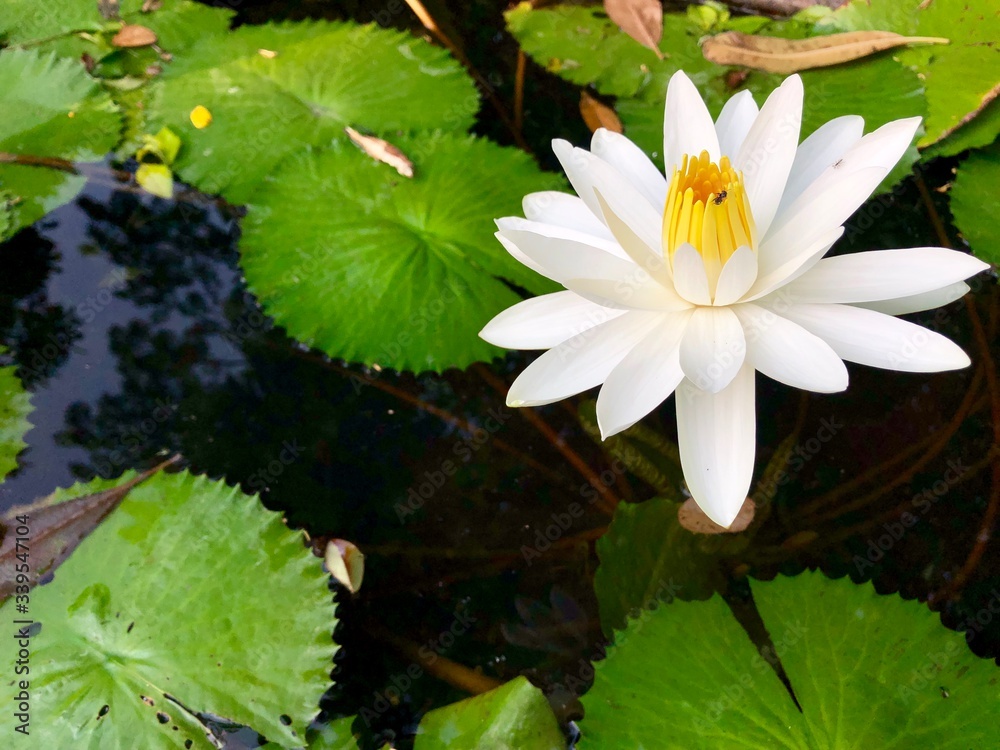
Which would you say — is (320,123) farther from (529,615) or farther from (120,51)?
(529,615)

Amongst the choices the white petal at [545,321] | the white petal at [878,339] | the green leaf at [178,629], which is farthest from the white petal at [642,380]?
the green leaf at [178,629]

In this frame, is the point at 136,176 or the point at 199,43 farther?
the point at 199,43

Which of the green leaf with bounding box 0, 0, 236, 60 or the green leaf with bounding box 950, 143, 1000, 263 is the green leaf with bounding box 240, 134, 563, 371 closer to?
the green leaf with bounding box 0, 0, 236, 60

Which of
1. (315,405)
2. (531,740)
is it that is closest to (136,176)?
(315,405)

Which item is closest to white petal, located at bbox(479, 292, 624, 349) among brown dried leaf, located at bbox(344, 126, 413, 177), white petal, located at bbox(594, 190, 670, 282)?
white petal, located at bbox(594, 190, 670, 282)

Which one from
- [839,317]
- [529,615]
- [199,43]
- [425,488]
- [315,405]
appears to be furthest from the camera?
[199,43]

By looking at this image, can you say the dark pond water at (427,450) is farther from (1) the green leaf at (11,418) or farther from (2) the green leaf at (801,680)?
(2) the green leaf at (801,680)
